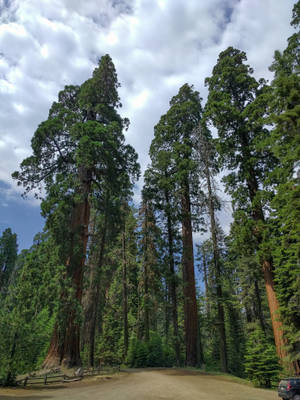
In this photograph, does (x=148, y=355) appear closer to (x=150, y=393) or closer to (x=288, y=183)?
(x=150, y=393)

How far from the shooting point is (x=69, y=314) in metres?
12.7

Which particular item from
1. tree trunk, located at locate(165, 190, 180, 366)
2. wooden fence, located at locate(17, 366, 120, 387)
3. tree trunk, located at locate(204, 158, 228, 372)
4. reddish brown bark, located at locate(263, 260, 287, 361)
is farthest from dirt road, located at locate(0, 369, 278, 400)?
tree trunk, located at locate(165, 190, 180, 366)

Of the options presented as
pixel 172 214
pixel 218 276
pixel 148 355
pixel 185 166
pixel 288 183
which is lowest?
pixel 148 355

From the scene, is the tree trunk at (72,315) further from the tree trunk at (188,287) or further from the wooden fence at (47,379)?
the tree trunk at (188,287)

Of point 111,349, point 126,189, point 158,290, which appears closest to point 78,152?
point 126,189

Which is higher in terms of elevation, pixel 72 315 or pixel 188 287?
pixel 188 287

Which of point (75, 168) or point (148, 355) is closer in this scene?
point (75, 168)

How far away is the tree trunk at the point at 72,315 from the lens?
1240 centimetres

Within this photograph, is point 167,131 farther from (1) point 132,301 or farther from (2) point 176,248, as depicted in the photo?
(1) point 132,301

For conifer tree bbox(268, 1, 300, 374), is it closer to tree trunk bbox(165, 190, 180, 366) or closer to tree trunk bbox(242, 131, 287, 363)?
tree trunk bbox(242, 131, 287, 363)

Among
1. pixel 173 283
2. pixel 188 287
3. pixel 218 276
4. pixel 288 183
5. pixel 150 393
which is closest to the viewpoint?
pixel 150 393

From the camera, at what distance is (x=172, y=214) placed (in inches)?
804

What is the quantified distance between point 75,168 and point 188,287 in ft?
35.3

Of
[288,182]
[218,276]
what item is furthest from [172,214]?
[288,182]
